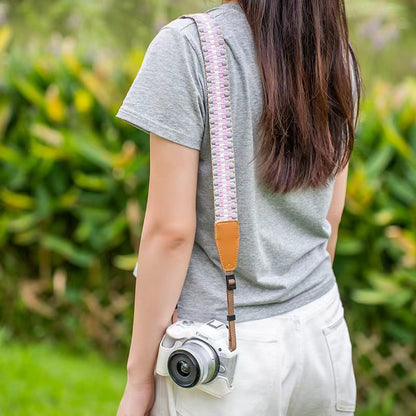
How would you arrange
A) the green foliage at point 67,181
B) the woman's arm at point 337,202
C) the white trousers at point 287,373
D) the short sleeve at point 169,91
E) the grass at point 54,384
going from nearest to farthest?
the short sleeve at point 169,91, the white trousers at point 287,373, the woman's arm at point 337,202, the grass at point 54,384, the green foliage at point 67,181

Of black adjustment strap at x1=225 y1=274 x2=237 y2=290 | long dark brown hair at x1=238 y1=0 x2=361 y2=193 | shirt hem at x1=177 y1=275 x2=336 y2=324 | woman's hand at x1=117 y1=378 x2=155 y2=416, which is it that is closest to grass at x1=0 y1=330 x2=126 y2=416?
woman's hand at x1=117 y1=378 x2=155 y2=416

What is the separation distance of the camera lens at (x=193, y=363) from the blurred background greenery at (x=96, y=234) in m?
1.91

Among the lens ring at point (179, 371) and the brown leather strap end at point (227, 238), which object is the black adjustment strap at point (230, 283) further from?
the lens ring at point (179, 371)

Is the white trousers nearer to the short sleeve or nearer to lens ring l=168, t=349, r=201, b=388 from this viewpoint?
lens ring l=168, t=349, r=201, b=388

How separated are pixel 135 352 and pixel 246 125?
537mm

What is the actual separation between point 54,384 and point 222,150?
245cm

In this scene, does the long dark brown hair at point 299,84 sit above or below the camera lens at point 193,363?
above

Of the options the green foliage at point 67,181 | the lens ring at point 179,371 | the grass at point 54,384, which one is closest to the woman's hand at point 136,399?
the lens ring at point 179,371

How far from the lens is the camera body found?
1310 millimetres

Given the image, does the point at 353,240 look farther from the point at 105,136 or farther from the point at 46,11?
the point at 46,11

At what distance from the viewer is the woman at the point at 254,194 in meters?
1.30

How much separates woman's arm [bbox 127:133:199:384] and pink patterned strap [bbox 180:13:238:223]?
0.17ft

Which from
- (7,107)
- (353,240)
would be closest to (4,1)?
(7,107)

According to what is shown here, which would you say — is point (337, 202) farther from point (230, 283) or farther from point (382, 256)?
point (382, 256)
